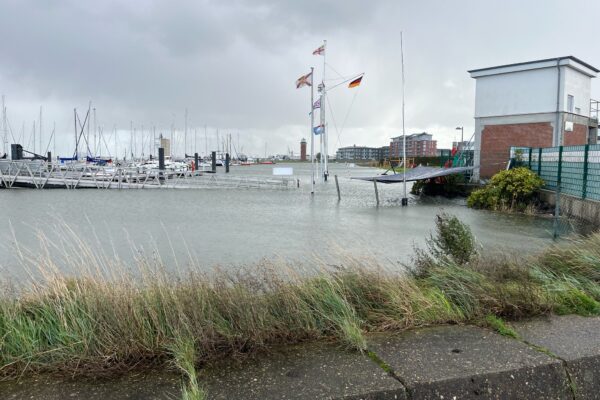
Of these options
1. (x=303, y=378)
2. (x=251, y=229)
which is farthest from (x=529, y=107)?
(x=303, y=378)

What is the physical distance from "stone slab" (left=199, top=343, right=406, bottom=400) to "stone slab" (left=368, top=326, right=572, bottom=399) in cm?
17

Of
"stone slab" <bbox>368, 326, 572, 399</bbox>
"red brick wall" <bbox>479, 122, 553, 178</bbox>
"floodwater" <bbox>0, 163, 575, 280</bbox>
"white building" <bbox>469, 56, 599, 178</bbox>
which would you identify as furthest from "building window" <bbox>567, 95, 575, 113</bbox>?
"stone slab" <bbox>368, 326, 572, 399</bbox>

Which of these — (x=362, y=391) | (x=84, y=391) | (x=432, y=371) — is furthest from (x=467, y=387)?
(x=84, y=391)

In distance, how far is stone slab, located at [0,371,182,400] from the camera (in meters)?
2.81

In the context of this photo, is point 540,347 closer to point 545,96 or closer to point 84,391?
point 84,391

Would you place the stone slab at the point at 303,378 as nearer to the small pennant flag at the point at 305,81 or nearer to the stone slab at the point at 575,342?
the stone slab at the point at 575,342

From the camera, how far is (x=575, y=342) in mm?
3691

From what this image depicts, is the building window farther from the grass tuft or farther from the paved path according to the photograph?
the paved path

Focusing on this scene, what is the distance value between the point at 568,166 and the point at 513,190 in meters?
3.94

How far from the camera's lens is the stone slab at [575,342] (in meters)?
3.35

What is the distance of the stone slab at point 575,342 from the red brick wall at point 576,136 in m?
31.1

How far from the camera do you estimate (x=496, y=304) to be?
4.39m

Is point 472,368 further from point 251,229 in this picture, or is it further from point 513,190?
point 513,190

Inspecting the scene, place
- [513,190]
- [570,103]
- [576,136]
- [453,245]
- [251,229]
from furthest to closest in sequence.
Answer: [576,136] → [570,103] → [513,190] → [251,229] → [453,245]
